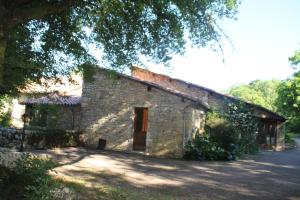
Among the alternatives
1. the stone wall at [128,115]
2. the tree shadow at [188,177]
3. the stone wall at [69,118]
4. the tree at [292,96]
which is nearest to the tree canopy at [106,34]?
the tree shadow at [188,177]

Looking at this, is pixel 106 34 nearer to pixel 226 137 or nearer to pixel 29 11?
pixel 29 11

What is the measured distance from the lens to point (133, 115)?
68.7 ft

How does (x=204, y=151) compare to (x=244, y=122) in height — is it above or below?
below

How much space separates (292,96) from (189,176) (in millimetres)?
30463

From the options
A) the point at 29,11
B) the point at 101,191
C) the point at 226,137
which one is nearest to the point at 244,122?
the point at 226,137

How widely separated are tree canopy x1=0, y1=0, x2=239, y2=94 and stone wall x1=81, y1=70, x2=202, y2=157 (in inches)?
257

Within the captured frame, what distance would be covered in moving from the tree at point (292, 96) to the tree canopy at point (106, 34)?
30184mm

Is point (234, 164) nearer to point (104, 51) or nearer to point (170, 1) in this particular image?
point (104, 51)

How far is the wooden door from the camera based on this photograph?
23142 mm

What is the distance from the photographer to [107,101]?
21844 mm

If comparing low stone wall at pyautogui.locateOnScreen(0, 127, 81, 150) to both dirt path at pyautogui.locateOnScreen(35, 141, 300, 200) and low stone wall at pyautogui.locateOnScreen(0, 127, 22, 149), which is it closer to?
low stone wall at pyautogui.locateOnScreen(0, 127, 22, 149)

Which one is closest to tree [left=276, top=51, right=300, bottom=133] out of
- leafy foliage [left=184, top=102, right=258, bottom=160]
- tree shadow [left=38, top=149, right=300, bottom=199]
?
leafy foliage [left=184, top=102, right=258, bottom=160]

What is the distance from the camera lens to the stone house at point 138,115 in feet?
63.8

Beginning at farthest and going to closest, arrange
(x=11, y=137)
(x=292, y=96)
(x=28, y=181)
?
(x=292, y=96) < (x=11, y=137) < (x=28, y=181)
